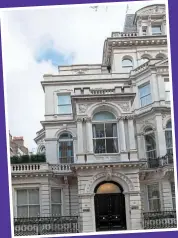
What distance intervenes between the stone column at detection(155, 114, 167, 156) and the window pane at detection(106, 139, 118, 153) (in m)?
4.30

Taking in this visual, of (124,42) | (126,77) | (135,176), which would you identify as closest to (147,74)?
(126,77)

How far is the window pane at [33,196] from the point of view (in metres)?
27.6

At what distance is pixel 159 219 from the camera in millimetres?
25438

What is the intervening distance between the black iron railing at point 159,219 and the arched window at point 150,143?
15.1 ft

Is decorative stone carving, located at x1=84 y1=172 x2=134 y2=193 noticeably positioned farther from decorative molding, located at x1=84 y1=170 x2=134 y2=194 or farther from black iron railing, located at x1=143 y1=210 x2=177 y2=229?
black iron railing, located at x1=143 y1=210 x2=177 y2=229

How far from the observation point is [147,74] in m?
30.7

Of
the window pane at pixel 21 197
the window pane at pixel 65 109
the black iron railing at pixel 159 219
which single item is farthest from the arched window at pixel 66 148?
the black iron railing at pixel 159 219

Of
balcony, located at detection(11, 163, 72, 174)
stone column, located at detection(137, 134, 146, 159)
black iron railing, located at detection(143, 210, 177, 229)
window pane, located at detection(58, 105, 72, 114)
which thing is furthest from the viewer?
window pane, located at detection(58, 105, 72, 114)

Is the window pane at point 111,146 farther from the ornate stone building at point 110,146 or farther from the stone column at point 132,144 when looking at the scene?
the stone column at point 132,144

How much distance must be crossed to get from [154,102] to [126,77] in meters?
3.54

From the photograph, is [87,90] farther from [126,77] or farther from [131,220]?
[131,220]

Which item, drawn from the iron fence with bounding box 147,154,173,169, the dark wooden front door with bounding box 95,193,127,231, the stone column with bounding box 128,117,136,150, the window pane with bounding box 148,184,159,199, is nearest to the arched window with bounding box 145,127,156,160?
the iron fence with bounding box 147,154,173,169

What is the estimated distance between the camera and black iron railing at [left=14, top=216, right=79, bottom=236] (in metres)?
24.5

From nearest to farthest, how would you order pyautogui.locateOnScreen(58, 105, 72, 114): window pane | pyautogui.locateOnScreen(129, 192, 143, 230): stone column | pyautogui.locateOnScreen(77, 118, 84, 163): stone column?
pyautogui.locateOnScreen(129, 192, 143, 230): stone column → pyautogui.locateOnScreen(77, 118, 84, 163): stone column → pyautogui.locateOnScreen(58, 105, 72, 114): window pane
